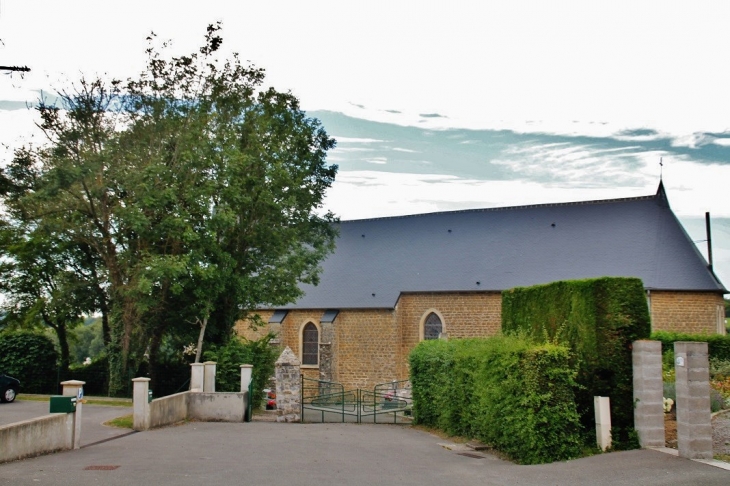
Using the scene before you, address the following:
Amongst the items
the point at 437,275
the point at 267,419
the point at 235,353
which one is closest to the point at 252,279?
the point at 235,353

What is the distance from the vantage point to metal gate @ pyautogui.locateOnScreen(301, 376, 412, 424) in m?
22.8

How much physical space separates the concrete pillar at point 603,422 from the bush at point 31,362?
2128 cm

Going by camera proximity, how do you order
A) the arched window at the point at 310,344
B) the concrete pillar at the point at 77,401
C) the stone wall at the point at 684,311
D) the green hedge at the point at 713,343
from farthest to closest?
the arched window at the point at 310,344 → the stone wall at the point at 684,311 → the green hedge at the point at 713,343 → the concrete pillar at the point at 77,401

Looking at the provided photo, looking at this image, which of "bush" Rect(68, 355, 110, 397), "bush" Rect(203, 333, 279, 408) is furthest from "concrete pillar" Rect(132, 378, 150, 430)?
"bush" Rect(68, 355, 110, 397)

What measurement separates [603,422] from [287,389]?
34.8ft

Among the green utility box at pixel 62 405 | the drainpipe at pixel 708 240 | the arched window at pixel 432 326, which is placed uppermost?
the drainpipe at pixel 708 240

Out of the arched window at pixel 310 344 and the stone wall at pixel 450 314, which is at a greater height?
the stone wall at pixel 450 314

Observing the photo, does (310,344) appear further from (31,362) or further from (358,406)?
(31,362)

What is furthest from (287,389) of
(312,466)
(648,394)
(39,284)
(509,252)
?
(509,252)

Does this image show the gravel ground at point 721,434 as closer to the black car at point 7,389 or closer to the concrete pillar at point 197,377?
the concrete pillar at point 197,377

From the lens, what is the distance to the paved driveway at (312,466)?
9.84 metres

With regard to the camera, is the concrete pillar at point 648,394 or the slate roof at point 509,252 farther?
the slate roof at point 509,252

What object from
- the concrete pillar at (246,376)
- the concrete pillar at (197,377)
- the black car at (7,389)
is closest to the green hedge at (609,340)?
the concrete pillar at (246,376)

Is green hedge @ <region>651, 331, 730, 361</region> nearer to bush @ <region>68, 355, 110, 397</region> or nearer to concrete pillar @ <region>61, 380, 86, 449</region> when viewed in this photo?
concrete pillar @ <region>61, 380, 86, 449</region>
